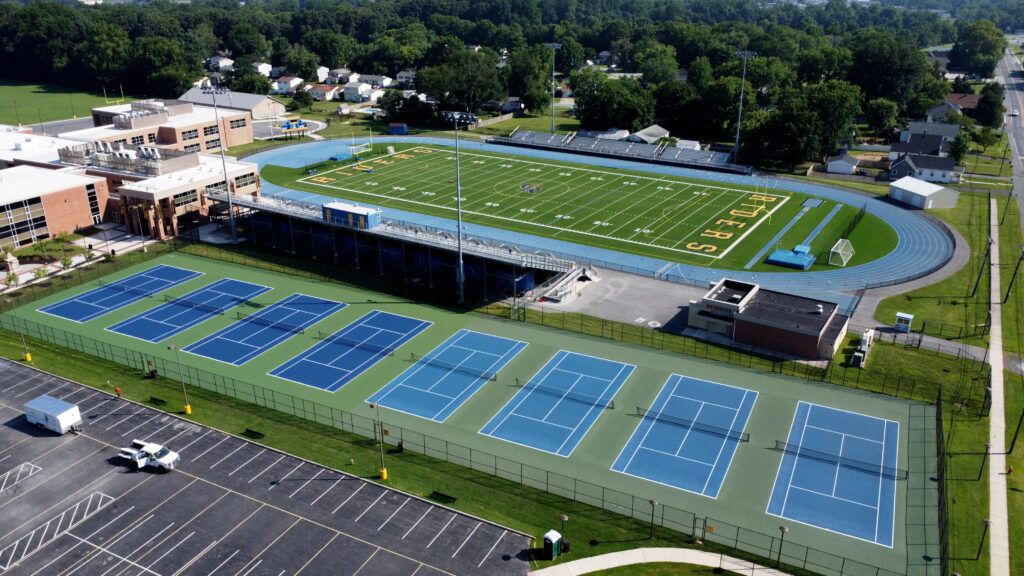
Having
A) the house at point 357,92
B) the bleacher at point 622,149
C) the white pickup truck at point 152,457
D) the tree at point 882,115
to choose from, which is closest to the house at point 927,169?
the bleacher at point 622,149

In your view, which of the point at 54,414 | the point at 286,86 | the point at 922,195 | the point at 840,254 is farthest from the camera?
the point at 286,86

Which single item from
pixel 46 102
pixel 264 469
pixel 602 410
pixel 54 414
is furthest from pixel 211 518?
pixel 46 102

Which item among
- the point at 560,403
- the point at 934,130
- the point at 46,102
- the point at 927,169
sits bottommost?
the point at 560,403

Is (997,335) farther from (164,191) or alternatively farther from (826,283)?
(164,191)

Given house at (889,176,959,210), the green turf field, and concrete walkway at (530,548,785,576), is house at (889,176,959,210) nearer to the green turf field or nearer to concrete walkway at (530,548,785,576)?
the green turf field

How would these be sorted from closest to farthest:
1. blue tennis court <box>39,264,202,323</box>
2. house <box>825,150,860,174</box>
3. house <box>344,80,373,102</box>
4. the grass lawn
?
blue tennis court <box>39,264,202,323</box>
house <box>825,150,860,174</box>
the grass lawn
house <box>344,80,373,102</box>

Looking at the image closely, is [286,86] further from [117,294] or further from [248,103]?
[117,294]

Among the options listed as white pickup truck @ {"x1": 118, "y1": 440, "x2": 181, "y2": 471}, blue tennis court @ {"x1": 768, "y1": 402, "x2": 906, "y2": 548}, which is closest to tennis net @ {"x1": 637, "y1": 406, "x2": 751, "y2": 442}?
blue tennis court @ {"x1": 768, "y1": 402, "x2": 906, "y2": 548}
